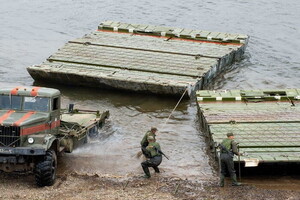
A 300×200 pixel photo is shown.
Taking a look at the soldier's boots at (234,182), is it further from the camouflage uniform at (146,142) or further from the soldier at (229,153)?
the camouflage uniform at (146,142)

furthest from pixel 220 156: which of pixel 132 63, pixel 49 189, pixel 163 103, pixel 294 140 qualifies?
pixel 132 63

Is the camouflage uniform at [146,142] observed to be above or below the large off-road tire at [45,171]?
above

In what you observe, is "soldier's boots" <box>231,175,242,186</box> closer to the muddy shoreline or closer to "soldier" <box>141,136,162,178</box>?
the muddy shoreline

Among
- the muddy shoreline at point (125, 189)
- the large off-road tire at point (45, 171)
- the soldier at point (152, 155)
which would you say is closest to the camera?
the muddy shoreline at point (125, 189)

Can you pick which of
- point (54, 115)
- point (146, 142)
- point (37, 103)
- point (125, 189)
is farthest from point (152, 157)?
point (37, 103)

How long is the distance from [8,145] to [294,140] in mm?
7846

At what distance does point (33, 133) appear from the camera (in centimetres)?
1599

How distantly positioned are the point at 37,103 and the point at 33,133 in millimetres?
938

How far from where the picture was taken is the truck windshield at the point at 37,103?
54.2ft

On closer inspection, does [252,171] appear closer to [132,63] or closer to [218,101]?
[218,101]

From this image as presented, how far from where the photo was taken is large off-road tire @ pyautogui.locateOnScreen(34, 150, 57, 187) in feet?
50.8

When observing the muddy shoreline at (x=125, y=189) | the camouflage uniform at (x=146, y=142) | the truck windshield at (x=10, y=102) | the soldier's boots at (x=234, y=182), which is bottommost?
the muddy shoreline at (x=125, y=189)

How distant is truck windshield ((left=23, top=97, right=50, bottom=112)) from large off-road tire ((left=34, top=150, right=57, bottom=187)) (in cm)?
134

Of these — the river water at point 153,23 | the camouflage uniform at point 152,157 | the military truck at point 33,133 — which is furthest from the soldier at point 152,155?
the military truck at point 33,133
